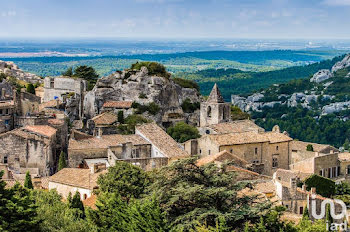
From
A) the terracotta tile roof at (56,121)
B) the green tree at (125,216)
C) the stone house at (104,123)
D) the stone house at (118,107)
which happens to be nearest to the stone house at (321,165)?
the stone house at (104,123)

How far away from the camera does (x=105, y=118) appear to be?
54969 millimetres

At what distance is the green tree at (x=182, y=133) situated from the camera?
5353cm

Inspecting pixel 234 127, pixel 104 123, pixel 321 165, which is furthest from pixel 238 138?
pixel 104 123

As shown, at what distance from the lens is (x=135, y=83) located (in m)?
60.3

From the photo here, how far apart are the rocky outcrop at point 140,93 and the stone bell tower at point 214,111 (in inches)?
65.9

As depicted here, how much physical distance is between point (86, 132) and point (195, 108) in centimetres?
1439

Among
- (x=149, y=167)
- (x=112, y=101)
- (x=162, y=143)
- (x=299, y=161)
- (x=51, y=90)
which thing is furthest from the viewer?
(x=51, y=90)

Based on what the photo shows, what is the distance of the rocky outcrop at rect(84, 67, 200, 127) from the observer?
5919cm

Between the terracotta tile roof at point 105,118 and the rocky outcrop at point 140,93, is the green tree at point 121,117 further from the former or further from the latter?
the rocky outcrop at point 140,93

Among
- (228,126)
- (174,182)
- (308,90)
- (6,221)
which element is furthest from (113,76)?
(308,90)

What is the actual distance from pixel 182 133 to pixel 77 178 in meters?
16.6

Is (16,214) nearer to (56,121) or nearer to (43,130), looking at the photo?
(43,130)

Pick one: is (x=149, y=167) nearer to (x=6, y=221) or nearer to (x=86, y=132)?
(x=86, y=132)

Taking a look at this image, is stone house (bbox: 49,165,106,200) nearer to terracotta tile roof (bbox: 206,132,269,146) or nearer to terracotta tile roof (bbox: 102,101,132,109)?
terracotta tile roof (bbox: 206,132,269,146)
